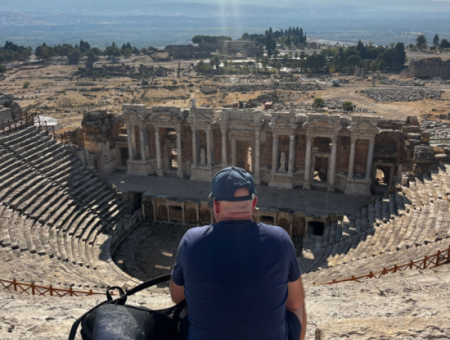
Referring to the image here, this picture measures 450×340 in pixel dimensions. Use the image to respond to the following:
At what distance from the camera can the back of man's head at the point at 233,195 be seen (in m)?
4.93

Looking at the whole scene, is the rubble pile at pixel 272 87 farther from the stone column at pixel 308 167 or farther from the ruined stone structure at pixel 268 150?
the stone column at pixel 308 167

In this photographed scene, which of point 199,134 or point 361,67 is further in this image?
point 361,67

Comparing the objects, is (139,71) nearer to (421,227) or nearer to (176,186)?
(176,186)

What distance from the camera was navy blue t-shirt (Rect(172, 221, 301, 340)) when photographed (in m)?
4.52

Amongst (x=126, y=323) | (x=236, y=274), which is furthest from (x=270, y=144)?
(x=236, y=274)

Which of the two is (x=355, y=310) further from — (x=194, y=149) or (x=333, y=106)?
(x=333, y=106)

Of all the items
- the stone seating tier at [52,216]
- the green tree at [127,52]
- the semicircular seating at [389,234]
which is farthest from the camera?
the green tree at [127,52]

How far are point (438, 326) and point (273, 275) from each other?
2.97m

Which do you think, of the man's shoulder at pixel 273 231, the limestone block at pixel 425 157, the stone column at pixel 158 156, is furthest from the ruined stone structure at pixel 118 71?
the man's shoulder at pixel 273 231

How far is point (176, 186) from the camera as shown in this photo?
29.3m

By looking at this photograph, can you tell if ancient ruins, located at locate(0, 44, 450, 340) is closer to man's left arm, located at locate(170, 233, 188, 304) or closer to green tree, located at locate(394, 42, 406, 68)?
man's left arm, located at locate(170, 233, 188, 304)

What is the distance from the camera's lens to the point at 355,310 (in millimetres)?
8219

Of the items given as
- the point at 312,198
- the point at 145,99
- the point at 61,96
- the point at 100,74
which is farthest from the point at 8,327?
the point at 100,74

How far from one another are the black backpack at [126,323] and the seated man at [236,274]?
48cm
